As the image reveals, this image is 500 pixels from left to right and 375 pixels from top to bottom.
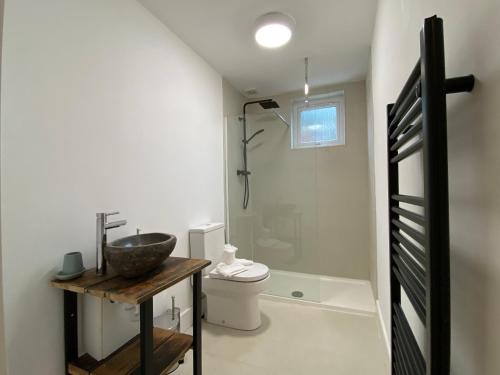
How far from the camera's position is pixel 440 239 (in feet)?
1.56

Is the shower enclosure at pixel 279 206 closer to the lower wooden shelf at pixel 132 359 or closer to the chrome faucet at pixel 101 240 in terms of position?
the lower wooden shelf at pixel 132 359

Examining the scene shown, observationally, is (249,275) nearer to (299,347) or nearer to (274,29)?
(299,347)

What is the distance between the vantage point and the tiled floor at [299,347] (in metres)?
1.58

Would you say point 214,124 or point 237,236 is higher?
point 214,124

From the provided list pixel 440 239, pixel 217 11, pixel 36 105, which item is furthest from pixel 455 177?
pixel 217 11

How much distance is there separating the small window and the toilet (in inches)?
64.8

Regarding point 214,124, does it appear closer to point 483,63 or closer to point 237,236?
point 237,236

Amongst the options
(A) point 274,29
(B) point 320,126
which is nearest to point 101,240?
(A) point 274,29

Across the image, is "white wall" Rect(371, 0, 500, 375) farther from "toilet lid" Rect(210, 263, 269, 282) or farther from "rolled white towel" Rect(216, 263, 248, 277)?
"rolled white towel" Rect(216, 263, 248, 277)

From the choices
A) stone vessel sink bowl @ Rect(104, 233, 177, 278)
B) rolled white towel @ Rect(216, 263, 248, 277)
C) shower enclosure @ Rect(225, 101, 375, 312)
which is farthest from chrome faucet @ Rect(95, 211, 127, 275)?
shower enclosure @ Rect(225, 101, 375, 312)

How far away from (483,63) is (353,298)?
8.39 ft

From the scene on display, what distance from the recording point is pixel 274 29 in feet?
6.13

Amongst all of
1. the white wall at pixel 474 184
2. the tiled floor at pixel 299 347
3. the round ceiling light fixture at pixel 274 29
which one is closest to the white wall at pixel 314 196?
the tiled floor at pixel 299 347

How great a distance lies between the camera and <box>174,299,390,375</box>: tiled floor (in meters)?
1.58
